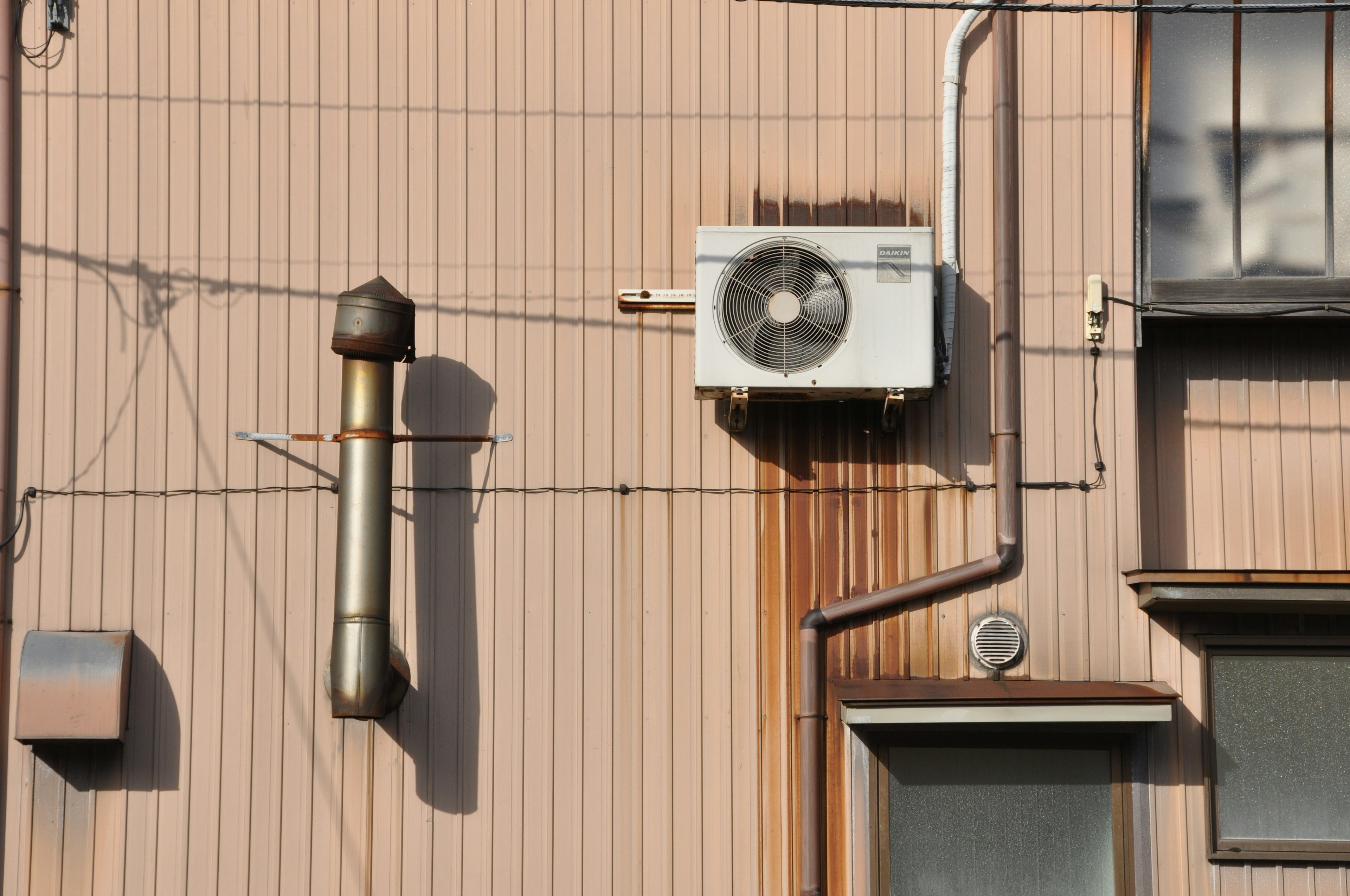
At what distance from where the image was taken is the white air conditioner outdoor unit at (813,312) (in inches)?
229

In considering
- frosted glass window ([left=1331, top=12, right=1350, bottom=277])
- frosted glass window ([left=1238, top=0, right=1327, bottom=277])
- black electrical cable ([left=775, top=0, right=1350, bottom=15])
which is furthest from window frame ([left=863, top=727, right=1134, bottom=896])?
black electrical cable ([left=775, top=0, right=1350, bottom=15])

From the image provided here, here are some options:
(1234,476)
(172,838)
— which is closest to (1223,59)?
(1234,476)

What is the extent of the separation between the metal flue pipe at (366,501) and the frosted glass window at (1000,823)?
278 centimetres

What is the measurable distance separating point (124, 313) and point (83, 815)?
2.72 meters

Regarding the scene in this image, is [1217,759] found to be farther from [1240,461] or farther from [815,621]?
[815,621]

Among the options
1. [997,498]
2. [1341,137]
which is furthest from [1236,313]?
[997,498]

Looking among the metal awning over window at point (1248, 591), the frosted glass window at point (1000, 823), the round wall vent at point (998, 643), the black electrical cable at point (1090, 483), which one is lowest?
the frosted glass window at point (1000, 823)

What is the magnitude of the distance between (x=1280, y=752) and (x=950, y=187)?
3.54m

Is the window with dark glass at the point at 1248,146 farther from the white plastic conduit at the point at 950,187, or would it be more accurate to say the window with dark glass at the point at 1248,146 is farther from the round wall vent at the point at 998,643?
the round wall vent at the point at 998,643

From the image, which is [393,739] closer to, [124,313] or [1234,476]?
[124,313]

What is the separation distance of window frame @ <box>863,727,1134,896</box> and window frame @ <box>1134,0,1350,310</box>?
2.37 m

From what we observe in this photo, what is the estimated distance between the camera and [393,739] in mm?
5996

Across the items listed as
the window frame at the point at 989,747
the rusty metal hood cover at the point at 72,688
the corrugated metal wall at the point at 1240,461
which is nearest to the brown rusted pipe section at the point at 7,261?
the rusty metal hood cover at the point at 72,688

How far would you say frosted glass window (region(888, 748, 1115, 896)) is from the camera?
5867 mm
